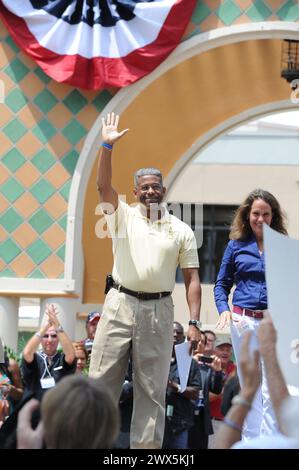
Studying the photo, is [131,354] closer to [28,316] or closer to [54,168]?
[54,168]

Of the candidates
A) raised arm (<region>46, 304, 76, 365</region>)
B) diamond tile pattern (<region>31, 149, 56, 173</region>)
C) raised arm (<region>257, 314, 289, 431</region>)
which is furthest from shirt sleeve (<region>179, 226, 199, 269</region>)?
diamond tile pattern (<region>31, 149, 56, 173</region>)

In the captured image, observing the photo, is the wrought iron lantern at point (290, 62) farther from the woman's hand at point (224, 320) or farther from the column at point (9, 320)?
the woman's hand at point (224, 320)

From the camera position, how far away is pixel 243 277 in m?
6.39

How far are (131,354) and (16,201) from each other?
382 centimetres

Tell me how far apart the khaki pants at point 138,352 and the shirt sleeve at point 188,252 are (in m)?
0.38

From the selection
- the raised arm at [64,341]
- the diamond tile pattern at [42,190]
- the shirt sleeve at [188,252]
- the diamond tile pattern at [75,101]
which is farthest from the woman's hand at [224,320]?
the diamond tile pattern at [75,101]

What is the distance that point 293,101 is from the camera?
12086 mm

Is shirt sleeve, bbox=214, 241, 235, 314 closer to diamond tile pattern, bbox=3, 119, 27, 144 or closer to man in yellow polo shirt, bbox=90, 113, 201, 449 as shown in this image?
man in yellow polo shirt, bbox=90, 113, 201, 449

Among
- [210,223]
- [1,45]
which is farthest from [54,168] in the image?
[210,223]

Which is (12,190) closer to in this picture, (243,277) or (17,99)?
(17,99)

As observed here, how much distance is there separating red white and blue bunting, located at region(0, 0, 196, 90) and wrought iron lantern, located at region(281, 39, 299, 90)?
2313 mm

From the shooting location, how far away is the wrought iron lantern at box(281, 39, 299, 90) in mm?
11344

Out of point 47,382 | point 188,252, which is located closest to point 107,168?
point 188,252

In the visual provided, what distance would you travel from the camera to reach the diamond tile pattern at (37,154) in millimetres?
9570
